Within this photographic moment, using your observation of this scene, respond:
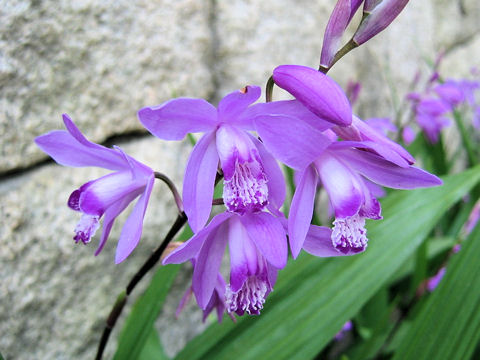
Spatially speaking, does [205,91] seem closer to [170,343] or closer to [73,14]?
[73,14]

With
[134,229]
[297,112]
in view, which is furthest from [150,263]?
[297,112]

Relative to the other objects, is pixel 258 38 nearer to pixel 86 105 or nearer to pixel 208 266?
pixel 86 105

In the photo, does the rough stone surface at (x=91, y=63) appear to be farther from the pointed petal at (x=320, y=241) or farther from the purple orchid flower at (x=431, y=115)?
the purple orchid flower at (x=431, y=115)

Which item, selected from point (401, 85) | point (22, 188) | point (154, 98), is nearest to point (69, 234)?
point (22, 188)

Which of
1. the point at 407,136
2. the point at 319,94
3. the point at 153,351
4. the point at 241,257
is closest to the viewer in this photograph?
the point at 319,94

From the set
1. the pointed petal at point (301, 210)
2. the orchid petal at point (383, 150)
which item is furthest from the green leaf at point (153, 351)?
the orchid petal at point (383, 150)
